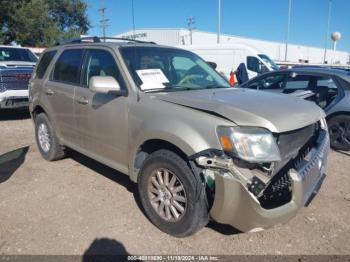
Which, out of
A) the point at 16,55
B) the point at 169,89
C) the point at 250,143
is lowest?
the point at 250,143

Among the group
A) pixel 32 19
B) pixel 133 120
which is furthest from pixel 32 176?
pixel 32 19

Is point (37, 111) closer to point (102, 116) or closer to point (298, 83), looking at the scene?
point (102, 116)

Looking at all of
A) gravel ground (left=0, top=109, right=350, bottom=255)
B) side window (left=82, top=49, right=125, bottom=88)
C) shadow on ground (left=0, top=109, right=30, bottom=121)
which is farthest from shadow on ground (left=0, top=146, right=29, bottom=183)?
shadow on ground (left=0, top=109, right=30, bottom=121)

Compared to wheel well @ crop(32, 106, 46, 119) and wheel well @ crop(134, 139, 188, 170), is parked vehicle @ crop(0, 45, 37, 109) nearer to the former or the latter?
wheel well @ crop(32, 106, 46, 119)

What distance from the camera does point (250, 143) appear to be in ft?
8.91

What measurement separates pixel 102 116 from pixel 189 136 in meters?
1.46

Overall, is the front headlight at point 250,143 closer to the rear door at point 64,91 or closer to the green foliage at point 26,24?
the rear door at point 64,91

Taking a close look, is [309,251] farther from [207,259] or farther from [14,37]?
[14,37]

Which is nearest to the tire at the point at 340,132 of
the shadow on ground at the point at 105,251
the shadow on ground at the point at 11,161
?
the shadow on ground at the point at 105,251

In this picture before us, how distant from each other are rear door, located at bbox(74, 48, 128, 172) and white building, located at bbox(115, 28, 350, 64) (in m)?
32.1

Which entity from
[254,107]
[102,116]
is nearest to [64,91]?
[102,116]

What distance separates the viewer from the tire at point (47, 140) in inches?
208

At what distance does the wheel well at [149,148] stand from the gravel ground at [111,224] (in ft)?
2.12

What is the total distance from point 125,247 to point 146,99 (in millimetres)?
1473
